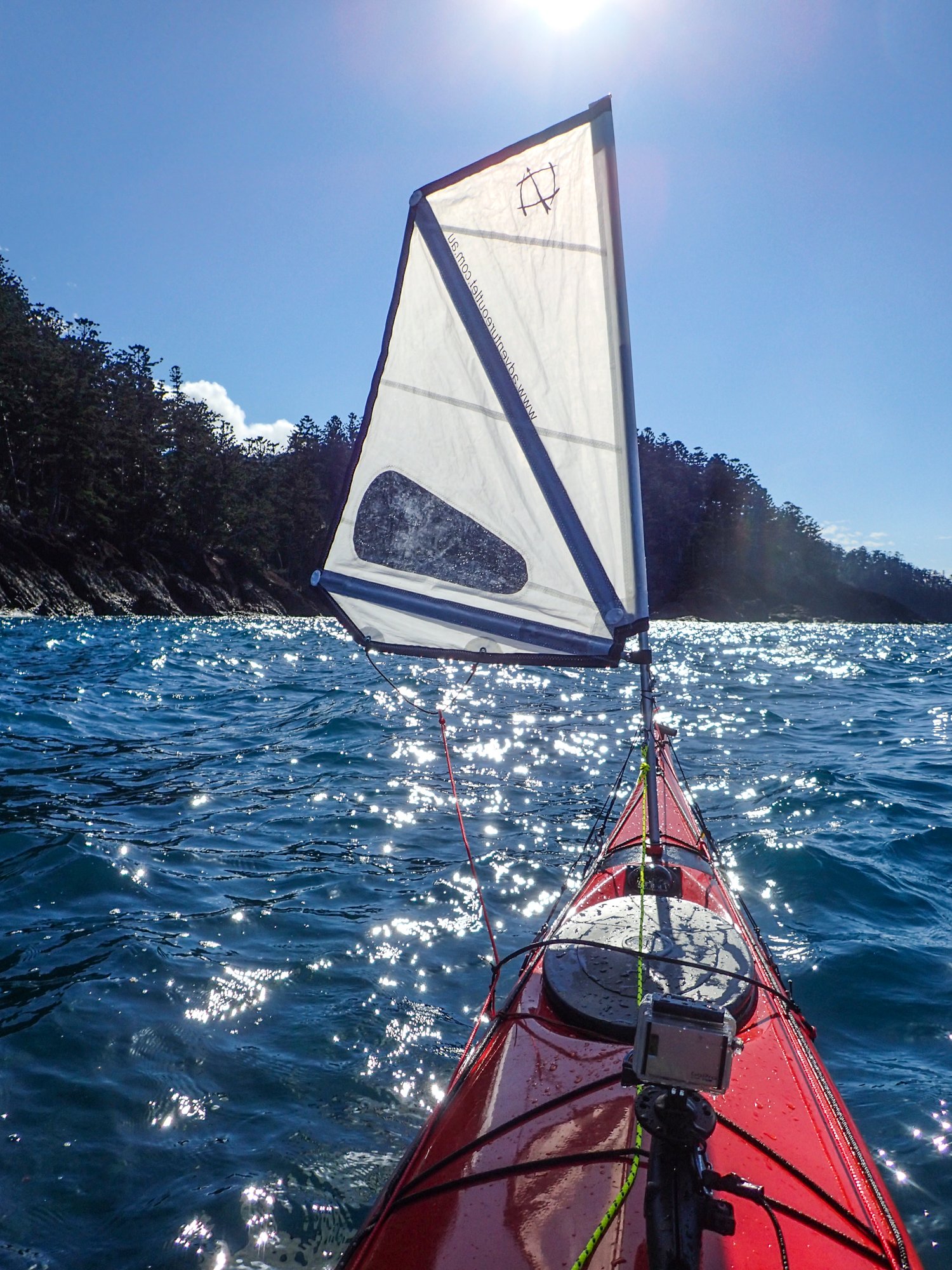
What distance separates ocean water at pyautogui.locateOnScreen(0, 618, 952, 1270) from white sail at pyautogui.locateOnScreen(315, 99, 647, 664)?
9.92 ft

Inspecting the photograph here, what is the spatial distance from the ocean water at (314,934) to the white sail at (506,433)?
3.02 m

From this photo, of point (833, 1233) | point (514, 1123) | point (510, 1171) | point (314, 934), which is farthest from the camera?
point (314, 934)

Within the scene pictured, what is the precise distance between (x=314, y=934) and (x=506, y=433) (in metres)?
4.78

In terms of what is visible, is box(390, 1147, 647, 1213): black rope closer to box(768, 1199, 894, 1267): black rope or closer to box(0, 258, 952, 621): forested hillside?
box(768, 1199, 894, 1267): black rope

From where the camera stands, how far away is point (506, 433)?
18.3ft

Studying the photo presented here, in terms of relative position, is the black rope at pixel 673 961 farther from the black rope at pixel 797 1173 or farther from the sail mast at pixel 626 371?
the sail mast at pixel 626 371

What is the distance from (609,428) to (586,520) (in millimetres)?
629

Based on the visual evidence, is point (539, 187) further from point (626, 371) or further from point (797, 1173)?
point (797, 1173)

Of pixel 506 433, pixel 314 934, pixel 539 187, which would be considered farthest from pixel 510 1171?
pixel 539 187

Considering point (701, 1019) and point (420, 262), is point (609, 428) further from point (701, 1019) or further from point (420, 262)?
point (701, 1019)

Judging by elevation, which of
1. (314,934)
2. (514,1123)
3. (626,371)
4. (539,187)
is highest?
(539,187)

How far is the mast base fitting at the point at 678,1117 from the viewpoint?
2.49 meters

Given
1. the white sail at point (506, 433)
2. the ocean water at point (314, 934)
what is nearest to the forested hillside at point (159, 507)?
the ocean water at point (314, 934)

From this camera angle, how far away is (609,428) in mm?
5414
